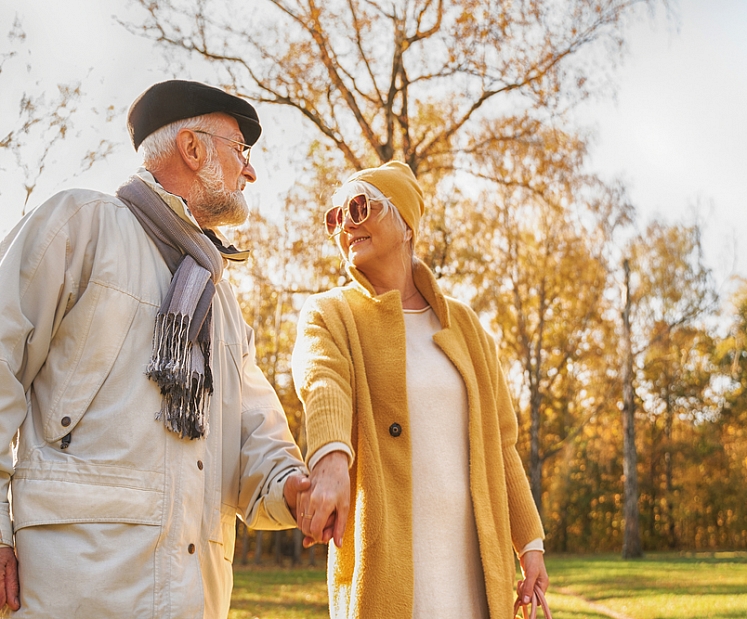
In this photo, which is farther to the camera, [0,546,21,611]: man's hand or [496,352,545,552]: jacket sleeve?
[496,352,545,552]: jacket sleeve

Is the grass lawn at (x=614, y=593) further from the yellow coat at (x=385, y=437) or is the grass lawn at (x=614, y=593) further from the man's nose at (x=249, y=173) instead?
the man's nose at (x=249, y=173)

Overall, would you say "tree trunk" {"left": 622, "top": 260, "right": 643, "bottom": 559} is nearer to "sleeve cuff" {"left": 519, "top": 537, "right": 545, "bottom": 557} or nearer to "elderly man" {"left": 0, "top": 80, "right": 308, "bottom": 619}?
"sleeve cuff" {"left": 519, "top": 537, "right": 545, "bottom": 557}

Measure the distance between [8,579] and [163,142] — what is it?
154 cm

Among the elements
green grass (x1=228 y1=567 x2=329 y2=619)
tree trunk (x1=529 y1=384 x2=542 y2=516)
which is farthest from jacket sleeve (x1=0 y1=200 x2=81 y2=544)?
tree trunk (x1=529 y1=384 x2=542 y2=516)

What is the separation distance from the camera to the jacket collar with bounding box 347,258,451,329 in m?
2.86

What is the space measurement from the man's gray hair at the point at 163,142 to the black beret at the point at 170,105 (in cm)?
2

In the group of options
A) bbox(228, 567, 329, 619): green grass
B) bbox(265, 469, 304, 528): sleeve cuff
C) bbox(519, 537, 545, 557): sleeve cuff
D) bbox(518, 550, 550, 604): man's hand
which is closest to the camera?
bbox(265, 469, 304, 528): sleeve cuff

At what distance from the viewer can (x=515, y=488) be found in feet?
9.48

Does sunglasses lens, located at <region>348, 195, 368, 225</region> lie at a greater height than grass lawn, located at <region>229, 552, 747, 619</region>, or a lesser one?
greater

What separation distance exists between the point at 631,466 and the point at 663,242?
716cm

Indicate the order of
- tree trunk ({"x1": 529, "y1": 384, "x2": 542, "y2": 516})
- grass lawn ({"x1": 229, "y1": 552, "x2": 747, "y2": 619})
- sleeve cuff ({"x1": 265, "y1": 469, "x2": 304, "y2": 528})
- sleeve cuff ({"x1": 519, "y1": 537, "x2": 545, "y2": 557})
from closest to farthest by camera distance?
sleeve cuff ({"x1": 265, "y1": 469, "x2": 304, "y2": 528}), sleeve cuff ({"x1": 519, "y1": 537, "x2": 545, "y2": 557}), grass lawn ({"x1": 229, "y1": 552, "x2": 747, "y2": 619}), tree trunk ({"x1": 529, "y1": 384, "x2": 542, "y2": 516})

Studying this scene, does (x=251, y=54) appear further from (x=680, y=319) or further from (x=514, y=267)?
(x=680, y=319)

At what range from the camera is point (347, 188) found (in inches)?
115

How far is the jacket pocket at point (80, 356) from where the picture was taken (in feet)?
6.93
